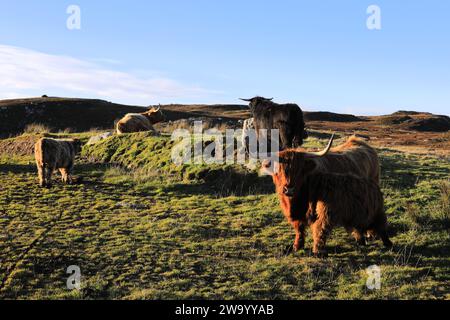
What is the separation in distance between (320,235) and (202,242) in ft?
7.74

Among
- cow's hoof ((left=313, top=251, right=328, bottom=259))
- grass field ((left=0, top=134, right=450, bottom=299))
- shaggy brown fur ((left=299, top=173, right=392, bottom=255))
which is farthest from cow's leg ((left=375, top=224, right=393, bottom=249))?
cow's hoof ((left=313, top=251, right=328, bottom=259))

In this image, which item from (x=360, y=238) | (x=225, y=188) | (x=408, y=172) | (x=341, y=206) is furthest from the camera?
(x=225, y=188)

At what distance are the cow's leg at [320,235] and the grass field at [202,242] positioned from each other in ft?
0.58

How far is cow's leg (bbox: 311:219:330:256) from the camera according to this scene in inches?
279

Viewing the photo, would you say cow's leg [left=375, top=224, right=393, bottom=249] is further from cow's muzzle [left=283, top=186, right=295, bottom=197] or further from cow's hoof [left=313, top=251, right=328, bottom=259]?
cow's muzzle [left=283, top=186, right=295, bottom=197]

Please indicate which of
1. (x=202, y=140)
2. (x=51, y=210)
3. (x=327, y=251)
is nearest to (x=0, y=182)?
(x=51, y=210)

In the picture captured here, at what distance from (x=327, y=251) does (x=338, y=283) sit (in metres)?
1.23

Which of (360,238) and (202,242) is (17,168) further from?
(360,238)

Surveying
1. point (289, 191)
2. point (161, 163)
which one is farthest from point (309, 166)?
point (161, 163)

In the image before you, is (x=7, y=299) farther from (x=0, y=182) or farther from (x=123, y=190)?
(x=0, y=182)

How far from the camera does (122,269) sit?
7012mm

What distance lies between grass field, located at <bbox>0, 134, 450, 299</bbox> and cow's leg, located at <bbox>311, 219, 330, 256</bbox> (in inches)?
6.9

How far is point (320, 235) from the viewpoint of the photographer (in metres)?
7.13

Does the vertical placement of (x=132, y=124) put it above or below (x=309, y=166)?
above
